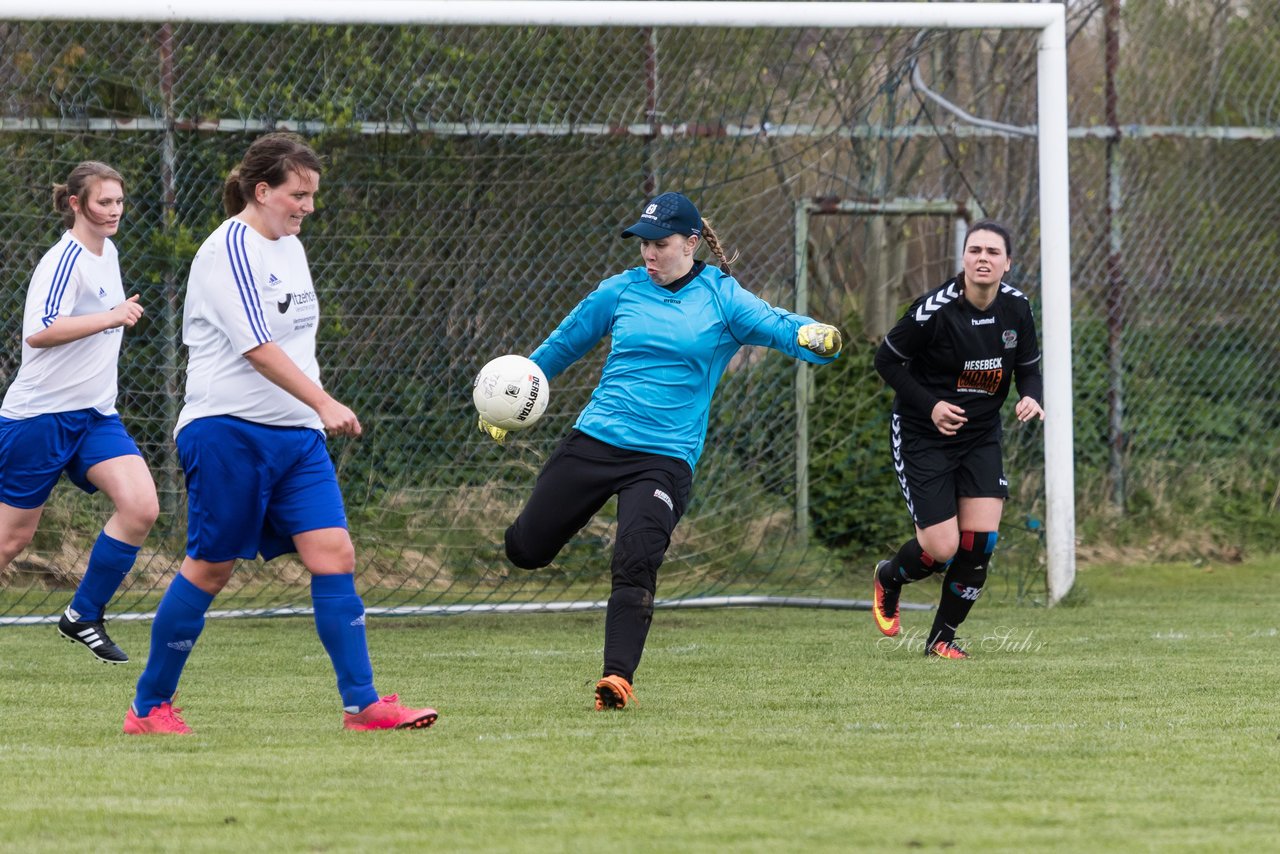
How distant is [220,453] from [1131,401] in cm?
832

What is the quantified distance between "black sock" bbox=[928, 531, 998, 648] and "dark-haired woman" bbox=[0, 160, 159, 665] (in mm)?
3375

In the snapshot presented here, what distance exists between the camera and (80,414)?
23.6ft

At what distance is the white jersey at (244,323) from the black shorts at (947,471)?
312 cm

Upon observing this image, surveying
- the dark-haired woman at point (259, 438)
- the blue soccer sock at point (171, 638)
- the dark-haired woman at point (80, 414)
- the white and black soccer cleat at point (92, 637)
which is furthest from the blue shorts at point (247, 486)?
the white and black soccer cleat at point (92, 637)

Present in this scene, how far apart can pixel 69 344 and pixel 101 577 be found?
0.98 meters

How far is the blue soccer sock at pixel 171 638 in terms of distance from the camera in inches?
204

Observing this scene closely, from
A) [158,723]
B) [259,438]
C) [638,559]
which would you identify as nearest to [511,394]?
[638,559]

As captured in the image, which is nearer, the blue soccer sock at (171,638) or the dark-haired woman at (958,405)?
the blue soccer sock at (171,638)

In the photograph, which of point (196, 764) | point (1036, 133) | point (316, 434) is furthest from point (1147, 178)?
point (196, 764)

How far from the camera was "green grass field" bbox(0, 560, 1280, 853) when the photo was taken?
3.72 meters

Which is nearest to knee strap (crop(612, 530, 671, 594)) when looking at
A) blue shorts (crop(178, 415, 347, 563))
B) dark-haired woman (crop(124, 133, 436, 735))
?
dark-haired woman (crop(124, 133, 436, 735))

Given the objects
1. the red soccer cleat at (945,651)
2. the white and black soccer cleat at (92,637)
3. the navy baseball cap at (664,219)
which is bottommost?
the red soccer cleat at (945,651)

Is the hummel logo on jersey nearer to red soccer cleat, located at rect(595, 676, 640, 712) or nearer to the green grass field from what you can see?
the green grass field

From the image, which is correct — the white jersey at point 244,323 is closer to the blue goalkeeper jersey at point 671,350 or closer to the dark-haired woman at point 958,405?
the blue goalkeeper jersey at point 671,350
